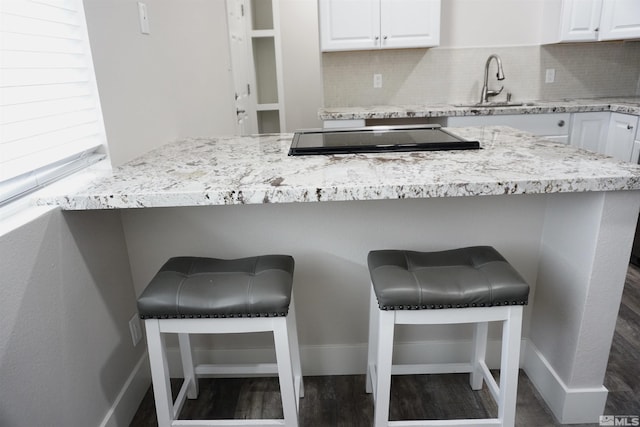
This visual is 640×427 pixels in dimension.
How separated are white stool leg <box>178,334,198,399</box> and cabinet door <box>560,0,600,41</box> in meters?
3.48

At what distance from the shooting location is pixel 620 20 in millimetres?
3279

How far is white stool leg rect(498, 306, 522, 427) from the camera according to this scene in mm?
1213

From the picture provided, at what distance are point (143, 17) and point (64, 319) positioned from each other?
125 centimetres

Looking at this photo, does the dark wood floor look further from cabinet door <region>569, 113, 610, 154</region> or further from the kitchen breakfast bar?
cabinet door <region>569, 113, 610, 154</region>

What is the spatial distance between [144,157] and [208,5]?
1.53m

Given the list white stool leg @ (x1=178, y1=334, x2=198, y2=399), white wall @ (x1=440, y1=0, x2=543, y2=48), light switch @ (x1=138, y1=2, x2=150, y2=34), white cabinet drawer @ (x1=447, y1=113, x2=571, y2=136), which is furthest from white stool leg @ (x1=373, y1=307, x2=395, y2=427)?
white wall @ (x1=440, y1=0, x2=543, y2=48)

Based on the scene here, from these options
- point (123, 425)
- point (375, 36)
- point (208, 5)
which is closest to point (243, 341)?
point (123, 425)

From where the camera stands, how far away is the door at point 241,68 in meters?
3.35

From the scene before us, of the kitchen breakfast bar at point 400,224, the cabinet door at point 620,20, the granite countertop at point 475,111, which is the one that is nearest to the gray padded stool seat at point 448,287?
the kitchen breakfast bar at point 400,224

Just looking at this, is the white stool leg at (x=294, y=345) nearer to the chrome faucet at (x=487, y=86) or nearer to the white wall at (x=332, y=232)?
the white wall at (x=332, y=232)

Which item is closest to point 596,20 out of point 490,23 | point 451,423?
point 490,23

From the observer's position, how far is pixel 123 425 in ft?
5.12

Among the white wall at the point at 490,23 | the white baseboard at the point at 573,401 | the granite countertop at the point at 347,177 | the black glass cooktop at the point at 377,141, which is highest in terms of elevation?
the white wall at the point at 490,23

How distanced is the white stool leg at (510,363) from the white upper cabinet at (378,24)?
8.71 ft
